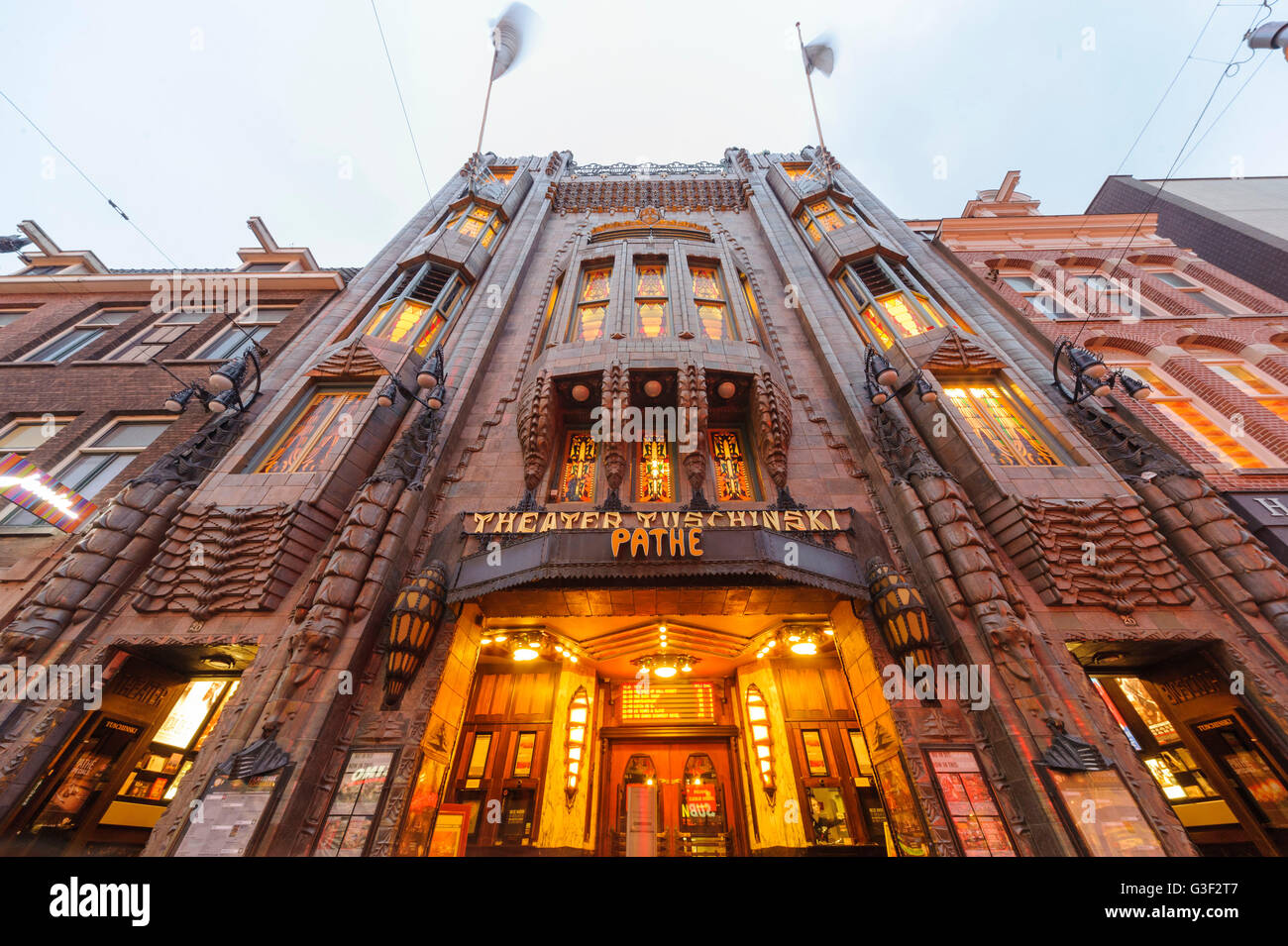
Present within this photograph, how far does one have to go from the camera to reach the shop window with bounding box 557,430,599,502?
12.3 m

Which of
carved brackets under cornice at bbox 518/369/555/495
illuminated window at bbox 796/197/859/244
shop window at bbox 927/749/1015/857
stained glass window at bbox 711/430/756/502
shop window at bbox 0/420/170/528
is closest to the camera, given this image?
shop window at bbox 927/749/1015/857

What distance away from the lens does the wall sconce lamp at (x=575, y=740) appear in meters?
11.7

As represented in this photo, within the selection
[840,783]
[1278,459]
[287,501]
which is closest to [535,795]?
[840,783]

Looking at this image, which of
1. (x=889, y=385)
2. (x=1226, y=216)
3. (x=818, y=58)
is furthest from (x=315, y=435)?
(x=1226, y=216)

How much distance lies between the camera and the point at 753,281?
723 inches

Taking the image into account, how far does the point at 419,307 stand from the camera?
16.7m

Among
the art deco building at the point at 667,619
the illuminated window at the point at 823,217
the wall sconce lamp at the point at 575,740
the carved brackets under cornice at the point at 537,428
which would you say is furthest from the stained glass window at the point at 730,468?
the illuminated window at the point at 823,217

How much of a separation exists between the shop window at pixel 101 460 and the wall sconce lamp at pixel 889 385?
19506 mm

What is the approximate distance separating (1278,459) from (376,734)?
21820 mm

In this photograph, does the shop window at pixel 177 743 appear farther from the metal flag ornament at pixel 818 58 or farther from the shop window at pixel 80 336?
the metal flag ornament at pixel 818 58

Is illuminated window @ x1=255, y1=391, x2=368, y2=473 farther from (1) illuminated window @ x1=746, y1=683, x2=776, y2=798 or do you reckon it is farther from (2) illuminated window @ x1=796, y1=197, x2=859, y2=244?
(2) illuminated window @ x1=796, y1=197, x2=859, y2=244

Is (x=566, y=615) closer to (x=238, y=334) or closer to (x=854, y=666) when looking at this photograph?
(x=854, y=666)

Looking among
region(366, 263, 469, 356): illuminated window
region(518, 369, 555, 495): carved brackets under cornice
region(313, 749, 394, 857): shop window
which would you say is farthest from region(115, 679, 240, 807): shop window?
region(366, 263, 469, 356): illuminated window

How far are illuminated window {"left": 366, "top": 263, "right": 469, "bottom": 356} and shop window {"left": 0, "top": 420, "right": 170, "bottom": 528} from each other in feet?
22.1
